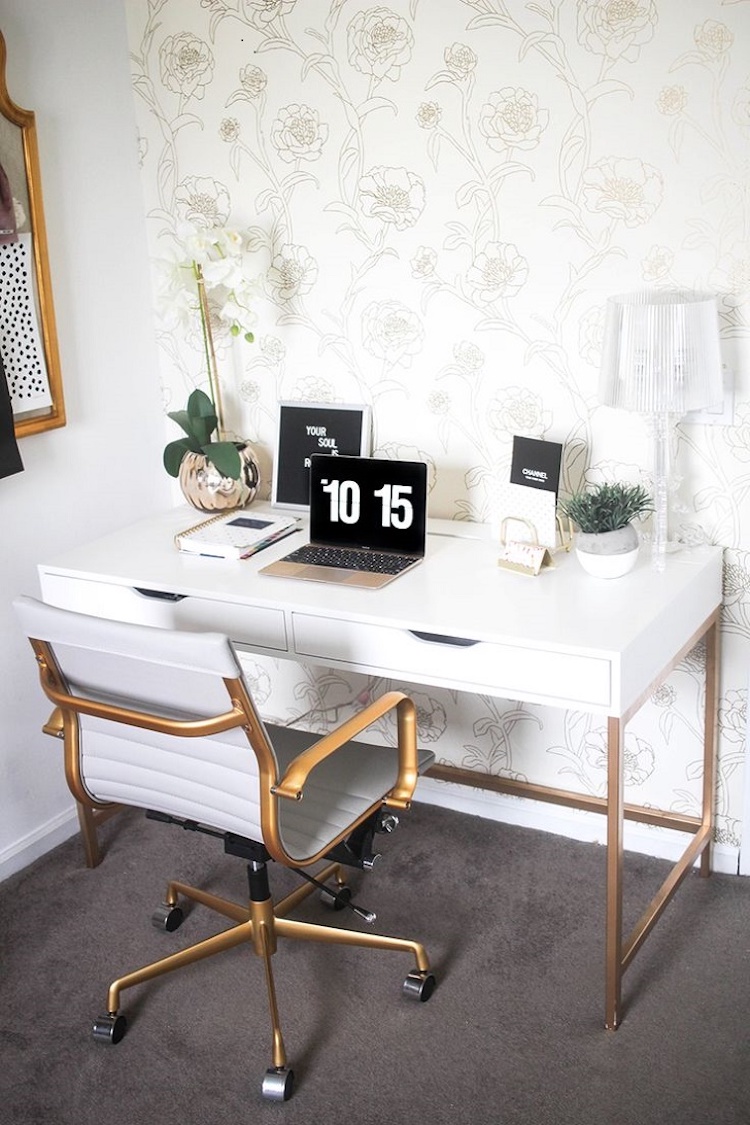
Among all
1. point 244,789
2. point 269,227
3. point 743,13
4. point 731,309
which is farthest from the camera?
point 269,227

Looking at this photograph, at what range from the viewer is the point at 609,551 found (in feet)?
7.34

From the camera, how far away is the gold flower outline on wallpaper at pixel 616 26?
2.22 metres

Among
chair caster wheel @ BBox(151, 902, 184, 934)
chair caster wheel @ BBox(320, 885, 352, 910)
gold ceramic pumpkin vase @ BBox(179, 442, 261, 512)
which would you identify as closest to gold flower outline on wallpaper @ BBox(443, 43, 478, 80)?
gold ceramic pumpkin vase @ BBox(179, 442, 261, 512)

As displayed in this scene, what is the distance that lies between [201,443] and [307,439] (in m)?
0.25

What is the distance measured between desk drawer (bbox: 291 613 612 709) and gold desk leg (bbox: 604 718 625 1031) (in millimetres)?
85

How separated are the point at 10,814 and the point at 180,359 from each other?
1.17 meters

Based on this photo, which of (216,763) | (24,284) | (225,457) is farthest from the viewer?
(225,457)

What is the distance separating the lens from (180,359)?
2992mm

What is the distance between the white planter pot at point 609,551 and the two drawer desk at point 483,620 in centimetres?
3

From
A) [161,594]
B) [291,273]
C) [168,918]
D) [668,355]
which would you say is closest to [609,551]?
[668,355]

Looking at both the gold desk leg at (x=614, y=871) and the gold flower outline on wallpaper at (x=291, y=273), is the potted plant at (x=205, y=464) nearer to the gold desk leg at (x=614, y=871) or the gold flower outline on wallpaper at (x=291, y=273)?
the gold flower outline on wallpaper at (x=291, y=273)

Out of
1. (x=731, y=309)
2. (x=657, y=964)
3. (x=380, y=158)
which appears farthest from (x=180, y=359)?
(x=657, y=964)

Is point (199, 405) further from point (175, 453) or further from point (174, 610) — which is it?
point (174, 610)

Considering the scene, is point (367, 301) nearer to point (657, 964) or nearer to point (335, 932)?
point (335, 932)
